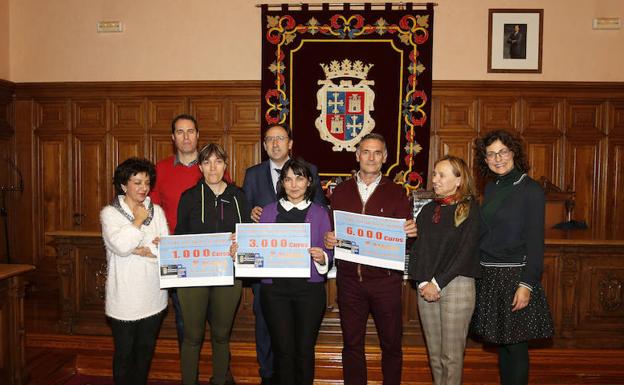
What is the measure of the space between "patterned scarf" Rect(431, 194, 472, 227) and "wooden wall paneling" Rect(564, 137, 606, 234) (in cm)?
403

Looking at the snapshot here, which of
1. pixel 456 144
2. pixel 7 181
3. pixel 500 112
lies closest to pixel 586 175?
pixel 500 112

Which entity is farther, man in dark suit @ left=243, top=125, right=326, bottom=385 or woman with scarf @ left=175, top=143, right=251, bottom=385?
man in dark suit @ left=243, top=125, right=326, bottom=385

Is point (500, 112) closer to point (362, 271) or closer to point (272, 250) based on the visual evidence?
point (362, 271)

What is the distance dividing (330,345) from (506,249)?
181 cm

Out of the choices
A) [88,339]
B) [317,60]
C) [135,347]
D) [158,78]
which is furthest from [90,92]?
[135,347]

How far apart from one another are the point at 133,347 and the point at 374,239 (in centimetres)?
154

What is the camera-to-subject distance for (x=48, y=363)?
3621 millimetres

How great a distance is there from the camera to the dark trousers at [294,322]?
8.59 feet

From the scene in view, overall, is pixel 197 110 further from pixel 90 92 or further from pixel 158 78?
pixel 90 92

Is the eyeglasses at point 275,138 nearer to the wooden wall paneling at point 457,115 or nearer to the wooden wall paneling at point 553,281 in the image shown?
the wooden wall paneling at point 553,281

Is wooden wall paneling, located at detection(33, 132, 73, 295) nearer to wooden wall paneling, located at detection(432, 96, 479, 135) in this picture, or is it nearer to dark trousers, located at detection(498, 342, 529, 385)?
wooden wall paneling, located at detection(432, 96, 479, 135)

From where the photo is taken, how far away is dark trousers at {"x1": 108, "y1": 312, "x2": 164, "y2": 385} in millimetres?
2617

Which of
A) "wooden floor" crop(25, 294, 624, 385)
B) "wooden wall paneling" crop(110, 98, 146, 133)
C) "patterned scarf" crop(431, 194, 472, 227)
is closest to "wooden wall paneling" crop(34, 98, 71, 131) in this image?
"wooden wall paneling" crop(110, 98, 146, 133)

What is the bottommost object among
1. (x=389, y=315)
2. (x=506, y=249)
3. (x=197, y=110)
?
(x=389, y=315)
